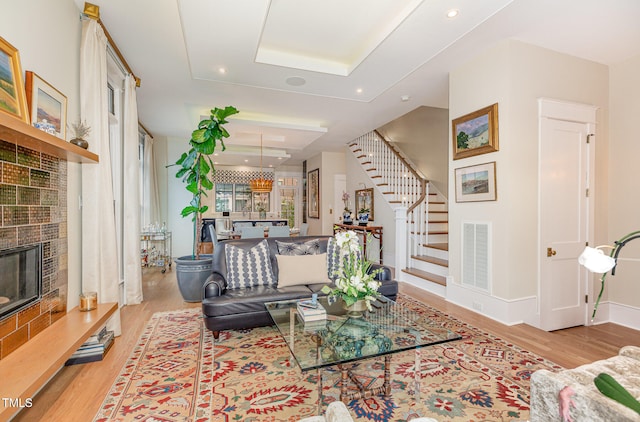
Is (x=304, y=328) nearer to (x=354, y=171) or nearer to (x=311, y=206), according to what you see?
(x=354, y=171)

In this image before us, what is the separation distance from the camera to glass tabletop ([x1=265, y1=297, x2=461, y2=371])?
172 cm

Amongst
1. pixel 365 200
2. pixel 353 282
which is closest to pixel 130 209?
pixel 353 282

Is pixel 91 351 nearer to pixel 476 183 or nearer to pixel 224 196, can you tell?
pixel 476 183

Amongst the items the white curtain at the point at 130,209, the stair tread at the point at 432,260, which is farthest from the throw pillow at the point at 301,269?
the stair tread at the point at 432,260

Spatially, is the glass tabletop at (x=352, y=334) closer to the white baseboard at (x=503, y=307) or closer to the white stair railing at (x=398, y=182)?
the white baseboard at (x=503, y=307)

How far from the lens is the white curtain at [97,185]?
276cm

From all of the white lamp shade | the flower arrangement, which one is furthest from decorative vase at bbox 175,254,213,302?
the white lamp shade

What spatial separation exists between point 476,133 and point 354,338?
287cm

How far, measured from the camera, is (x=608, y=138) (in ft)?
12.1

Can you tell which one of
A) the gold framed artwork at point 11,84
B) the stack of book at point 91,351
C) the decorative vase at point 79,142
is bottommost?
the stack of book at point 91,351

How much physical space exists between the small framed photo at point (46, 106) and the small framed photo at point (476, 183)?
401 cm

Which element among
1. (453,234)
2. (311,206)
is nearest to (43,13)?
(453,234)

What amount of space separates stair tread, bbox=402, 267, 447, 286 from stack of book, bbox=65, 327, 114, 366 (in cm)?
394

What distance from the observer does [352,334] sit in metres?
1.98
